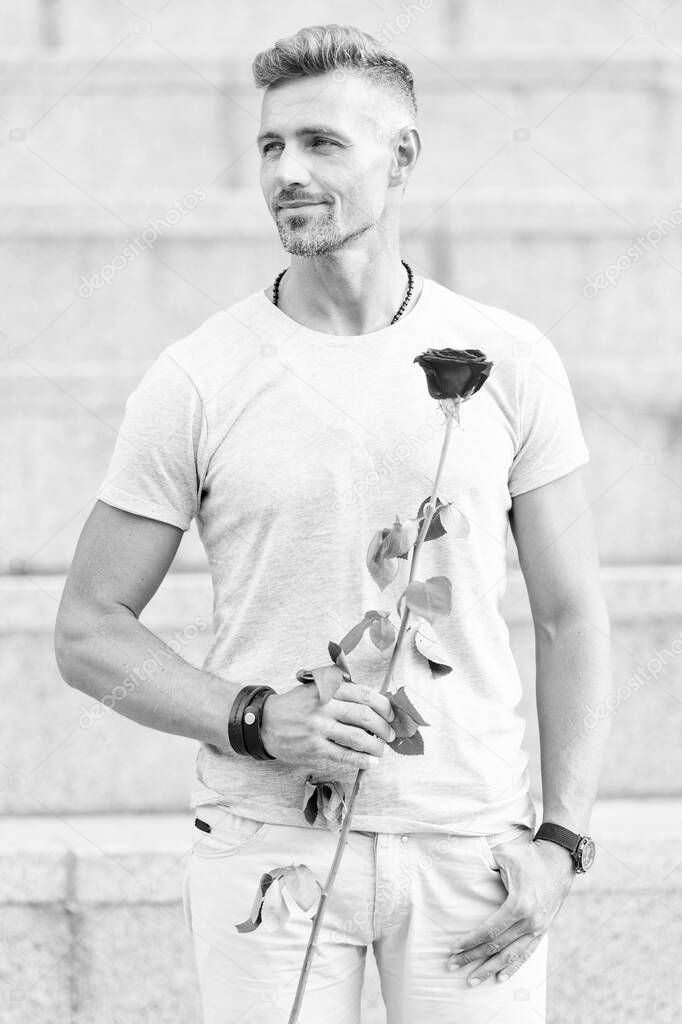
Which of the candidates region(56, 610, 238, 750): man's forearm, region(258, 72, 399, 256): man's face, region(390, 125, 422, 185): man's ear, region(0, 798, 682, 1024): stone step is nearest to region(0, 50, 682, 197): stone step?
region(390, 125, 422, 185): man's ear

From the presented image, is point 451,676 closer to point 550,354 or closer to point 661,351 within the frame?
point 550,354

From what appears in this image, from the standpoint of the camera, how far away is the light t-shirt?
159 cm

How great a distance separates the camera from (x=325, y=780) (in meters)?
1.55

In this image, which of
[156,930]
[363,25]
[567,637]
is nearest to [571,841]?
[567,637]

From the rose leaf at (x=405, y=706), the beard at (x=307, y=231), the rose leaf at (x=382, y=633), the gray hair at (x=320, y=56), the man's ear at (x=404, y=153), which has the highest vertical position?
the gray hair at (x=320, y=56)

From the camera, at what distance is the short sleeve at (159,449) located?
161cm

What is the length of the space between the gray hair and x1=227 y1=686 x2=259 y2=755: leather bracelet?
0.86m

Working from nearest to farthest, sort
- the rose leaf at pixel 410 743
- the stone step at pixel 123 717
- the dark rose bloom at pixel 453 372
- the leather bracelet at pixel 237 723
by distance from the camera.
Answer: the dark rose bloom at pixel 453 372, the rose leaf at pixel 410 743, the leather bracelet at pixel 237 723, the stone step at pixel 123 717

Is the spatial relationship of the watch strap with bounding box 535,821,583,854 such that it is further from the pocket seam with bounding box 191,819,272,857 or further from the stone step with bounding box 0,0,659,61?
the stone step with bounding box 0,0,659,61

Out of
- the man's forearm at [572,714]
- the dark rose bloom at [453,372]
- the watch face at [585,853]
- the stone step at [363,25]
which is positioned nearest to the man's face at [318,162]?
the dark rose bloom at [453,372]

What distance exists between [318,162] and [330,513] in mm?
491

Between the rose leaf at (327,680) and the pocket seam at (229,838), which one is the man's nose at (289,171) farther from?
the pocket seam at (229,838)

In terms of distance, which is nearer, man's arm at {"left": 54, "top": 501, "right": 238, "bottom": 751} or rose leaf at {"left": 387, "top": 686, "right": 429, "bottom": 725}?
rose leaf at {"left": 387, "top": 686, "right": 429, "bottom": 725}

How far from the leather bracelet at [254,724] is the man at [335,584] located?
0.6 inches
